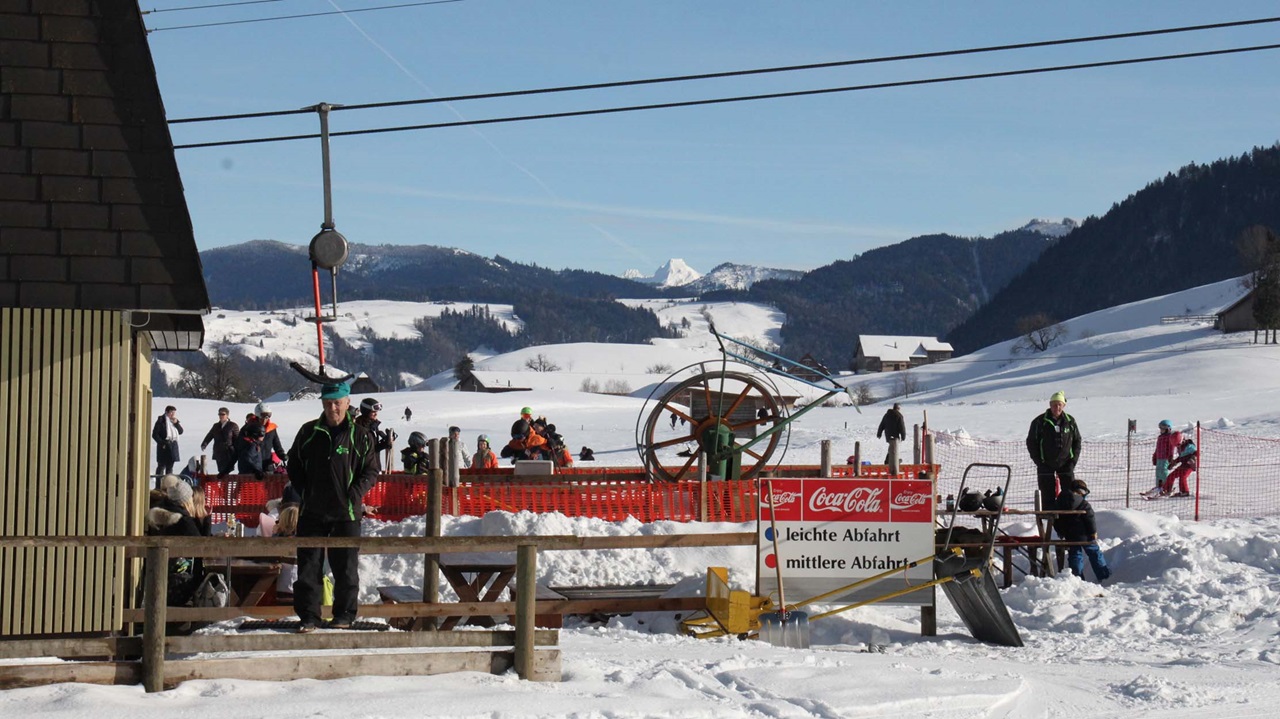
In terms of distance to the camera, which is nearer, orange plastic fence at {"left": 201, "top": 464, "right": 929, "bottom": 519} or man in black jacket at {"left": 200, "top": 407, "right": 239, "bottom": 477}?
orange plastic fence at {"left": 201, "top": 464, "right": 929, "bottom": 519}

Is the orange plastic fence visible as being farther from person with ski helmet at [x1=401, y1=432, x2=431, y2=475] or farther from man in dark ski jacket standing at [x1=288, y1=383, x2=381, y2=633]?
man in dark ski jacket standing at [x1=288, y1=383, x2=381, y2=633]

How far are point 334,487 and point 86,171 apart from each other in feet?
10.4

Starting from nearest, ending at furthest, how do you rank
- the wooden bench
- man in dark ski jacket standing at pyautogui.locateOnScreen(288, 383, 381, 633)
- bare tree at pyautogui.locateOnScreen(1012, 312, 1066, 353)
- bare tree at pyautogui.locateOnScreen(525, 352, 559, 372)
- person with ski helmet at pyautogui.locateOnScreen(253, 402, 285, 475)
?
man in dark ski jacket standing at pyautogui.locateOnScreen(288, 383, 381, 633)
the wooden bench
person with ski helmet at pyautogui.locateOnScreen(253, 402, 285, 475)
bare tree at pyautogui.locateOnScreen(1012, 312, 1066, 353)
bare tree at pyautogui.locateOnScreen(525, 352, 559, 372)

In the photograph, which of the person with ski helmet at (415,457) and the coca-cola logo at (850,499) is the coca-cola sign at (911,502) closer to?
the coca-cola logo at (850,499)

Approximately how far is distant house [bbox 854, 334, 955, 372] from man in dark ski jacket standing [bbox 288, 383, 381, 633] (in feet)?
505

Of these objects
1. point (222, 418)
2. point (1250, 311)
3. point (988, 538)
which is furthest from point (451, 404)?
point (1250, 311)

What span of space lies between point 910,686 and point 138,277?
6.10 m

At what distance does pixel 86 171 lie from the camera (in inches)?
384

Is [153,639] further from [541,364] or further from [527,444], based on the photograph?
[541,364]

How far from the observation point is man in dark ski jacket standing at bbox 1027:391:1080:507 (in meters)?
15.6

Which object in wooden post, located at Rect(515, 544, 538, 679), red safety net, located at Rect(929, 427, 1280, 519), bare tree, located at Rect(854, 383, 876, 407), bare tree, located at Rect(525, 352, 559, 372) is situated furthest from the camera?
bare tree, located at Rect(525, 352, 559, 372)

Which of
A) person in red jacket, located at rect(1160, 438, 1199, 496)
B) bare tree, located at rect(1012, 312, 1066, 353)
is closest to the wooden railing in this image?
person in red jacket, located at rect(1160, 438, 1199, 496)

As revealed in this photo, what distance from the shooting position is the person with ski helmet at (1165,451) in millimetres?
23188

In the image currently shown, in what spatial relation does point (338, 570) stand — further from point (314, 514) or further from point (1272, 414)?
point (1272, 414)
